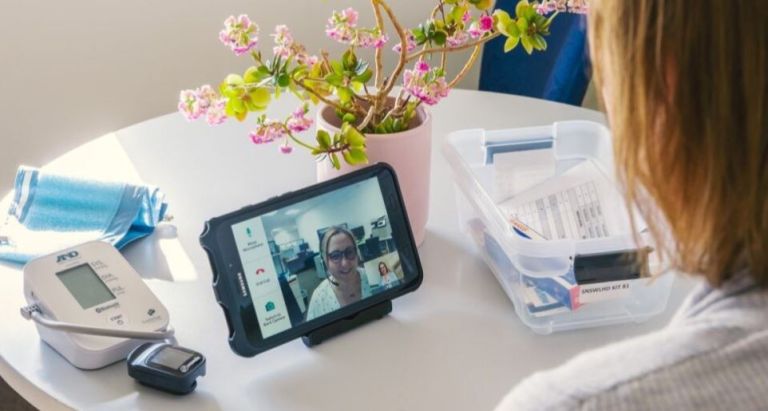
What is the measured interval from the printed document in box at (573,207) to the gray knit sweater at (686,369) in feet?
1.65

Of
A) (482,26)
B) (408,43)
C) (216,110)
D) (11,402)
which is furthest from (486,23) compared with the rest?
(11,402)

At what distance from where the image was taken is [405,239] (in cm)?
108

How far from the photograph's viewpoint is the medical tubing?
0.98 m

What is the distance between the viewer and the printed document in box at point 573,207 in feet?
3.73

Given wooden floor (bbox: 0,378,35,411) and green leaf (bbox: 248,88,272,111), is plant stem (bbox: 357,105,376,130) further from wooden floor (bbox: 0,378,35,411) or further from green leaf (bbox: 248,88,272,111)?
wooden floor (bbox: 0,378,35,411)

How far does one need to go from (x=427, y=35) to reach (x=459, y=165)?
0.53ft

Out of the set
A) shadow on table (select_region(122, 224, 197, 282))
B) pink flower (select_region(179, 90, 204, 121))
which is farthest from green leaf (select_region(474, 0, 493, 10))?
shadow on table (select_region(122, 224, 197, 282))

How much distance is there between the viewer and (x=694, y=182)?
1.99ft

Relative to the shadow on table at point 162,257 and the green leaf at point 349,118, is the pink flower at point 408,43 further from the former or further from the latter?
the shadow on table at point 162,257

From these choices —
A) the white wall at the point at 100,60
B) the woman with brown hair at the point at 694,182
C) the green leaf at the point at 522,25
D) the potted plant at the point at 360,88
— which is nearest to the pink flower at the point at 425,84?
the potted plant at the point at 360,88

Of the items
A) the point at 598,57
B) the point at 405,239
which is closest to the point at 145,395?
the point at 405,239

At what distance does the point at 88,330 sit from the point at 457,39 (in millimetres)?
514

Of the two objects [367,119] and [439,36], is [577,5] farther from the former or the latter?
[367,119]

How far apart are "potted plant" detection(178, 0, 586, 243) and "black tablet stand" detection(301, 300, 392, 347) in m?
0.16
